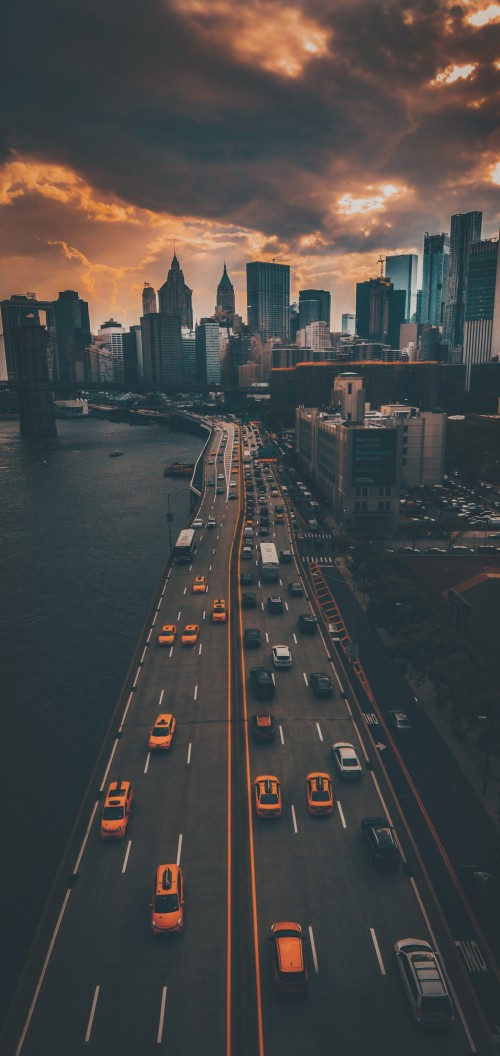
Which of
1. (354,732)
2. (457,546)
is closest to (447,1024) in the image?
(354,732)

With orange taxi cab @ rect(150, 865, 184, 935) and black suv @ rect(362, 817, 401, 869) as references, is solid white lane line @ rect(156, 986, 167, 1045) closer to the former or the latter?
orange taxi cab @ rect(150, 865, 184, 935)

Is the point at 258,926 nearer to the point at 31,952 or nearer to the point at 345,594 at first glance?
the point at 31,952

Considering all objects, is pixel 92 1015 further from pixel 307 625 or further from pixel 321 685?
pixel 307 625

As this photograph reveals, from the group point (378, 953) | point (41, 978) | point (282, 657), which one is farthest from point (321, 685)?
point (41, 978)

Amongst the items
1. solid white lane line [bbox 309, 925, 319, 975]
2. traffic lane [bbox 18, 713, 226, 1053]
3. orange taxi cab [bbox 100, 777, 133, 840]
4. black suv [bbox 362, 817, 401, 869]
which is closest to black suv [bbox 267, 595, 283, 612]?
traffic lane [bbox 18, 713, 226, 1053]

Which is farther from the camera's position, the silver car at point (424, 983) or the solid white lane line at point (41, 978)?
the solid white lane line at point (41, 978)

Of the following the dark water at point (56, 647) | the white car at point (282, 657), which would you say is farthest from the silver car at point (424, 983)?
the white car at point (282, 657)

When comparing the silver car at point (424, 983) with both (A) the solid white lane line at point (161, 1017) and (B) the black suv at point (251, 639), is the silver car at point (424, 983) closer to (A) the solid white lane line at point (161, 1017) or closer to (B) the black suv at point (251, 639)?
(A) the solid white lane line at point (161, 1017)
